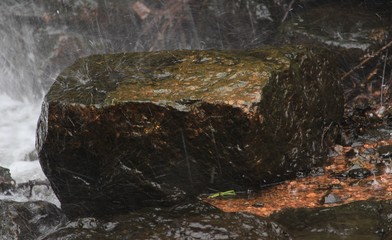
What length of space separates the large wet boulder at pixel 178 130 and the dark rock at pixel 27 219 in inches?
9.1

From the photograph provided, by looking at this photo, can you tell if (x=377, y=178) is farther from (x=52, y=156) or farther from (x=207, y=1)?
(x=207, y=1)

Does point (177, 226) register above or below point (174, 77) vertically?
below

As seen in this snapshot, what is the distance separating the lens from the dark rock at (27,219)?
460cm

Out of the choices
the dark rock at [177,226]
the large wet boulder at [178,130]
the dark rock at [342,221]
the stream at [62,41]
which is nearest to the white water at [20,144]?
the stream at [62,41]

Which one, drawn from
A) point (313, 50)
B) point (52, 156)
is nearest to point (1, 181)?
point (52, 156)

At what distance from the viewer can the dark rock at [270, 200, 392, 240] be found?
3.53m

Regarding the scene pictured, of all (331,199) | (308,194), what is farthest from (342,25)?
(331,199)

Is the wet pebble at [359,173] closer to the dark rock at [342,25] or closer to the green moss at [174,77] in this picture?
the green moss at [174,77]

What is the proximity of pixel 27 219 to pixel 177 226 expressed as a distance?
1.80 metres

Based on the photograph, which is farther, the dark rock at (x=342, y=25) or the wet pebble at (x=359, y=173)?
the dark rock at (x=342, y=25)

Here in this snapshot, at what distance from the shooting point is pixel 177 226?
12.5ft

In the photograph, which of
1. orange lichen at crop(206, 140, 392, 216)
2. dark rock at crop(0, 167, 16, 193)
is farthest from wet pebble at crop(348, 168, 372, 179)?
dark rock at crop(0, 167, 16, 193)

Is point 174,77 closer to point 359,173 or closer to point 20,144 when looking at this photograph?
point 359,173

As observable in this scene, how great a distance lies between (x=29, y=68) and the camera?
9.62 metres
